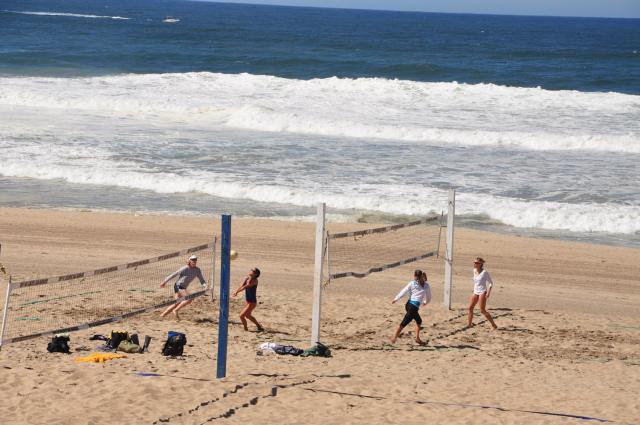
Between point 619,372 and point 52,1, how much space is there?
18154cm

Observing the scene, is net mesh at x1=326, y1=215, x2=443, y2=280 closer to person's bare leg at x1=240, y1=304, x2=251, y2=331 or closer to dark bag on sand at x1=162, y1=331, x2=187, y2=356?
person's bare leg at x1=240, y1=304, x2=251, y2=331

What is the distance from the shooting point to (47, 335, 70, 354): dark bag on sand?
35.9 ft

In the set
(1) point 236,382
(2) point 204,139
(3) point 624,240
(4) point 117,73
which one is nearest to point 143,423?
(1) point 236,382

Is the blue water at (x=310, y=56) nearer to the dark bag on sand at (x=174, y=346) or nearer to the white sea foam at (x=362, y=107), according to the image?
the white sea foam at (x=362, y=107)

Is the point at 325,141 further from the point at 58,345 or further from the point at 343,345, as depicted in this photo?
the point at 58,345

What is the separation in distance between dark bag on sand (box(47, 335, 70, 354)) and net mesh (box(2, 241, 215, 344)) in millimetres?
778

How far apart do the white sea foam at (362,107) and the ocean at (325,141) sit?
0.11 meters

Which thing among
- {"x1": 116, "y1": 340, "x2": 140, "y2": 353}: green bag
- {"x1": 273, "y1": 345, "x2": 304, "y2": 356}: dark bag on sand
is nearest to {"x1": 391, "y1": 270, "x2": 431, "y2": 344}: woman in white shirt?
{"x1": 273, "y1": 345, "x2": 304, "y2": 356}: dark bag on sand

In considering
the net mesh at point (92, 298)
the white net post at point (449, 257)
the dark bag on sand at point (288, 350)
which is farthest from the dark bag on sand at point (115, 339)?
the white net post at point (449, 257)

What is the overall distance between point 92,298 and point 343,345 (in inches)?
165

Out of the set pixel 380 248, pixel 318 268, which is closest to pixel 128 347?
pixel 318 268

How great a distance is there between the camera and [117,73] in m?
53.4

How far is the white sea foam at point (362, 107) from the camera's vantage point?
32688mm

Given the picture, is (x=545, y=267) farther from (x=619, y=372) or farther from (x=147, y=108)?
(x=147, y=108)
